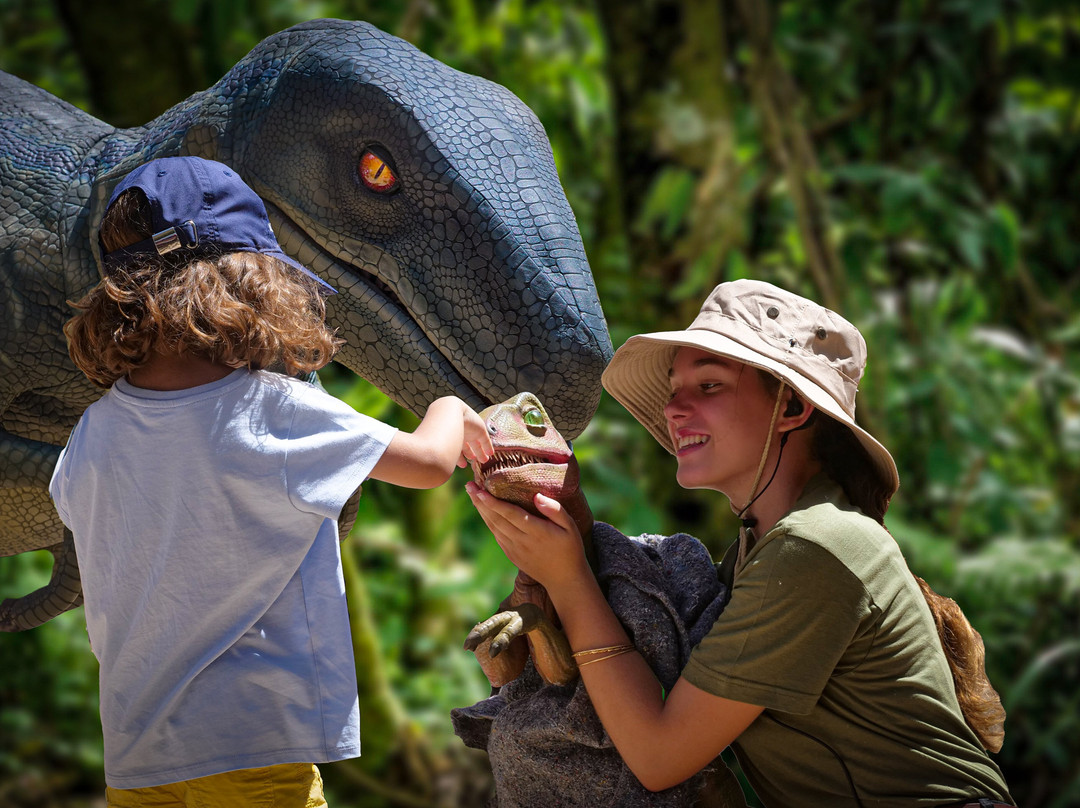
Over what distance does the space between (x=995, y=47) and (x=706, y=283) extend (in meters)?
1.71

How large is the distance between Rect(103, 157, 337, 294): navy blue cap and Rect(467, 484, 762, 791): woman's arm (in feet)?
1.03

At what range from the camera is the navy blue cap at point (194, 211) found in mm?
931

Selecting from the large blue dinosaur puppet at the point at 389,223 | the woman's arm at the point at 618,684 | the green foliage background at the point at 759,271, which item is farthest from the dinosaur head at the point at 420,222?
the green foliage background at the point at 759,271

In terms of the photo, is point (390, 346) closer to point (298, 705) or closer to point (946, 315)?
point (298, 705)

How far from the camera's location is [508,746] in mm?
1037

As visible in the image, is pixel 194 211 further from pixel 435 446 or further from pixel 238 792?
pixel 238 792

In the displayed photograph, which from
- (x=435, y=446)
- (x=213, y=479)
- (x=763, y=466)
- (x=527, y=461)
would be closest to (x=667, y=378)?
(x=763, y=466)

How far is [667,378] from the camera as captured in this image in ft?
3.97

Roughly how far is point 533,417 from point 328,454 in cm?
18

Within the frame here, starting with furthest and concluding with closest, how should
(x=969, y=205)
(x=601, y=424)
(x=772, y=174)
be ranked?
(x=969, y=205) → (x=772, y=174) → (x=601, y=424)

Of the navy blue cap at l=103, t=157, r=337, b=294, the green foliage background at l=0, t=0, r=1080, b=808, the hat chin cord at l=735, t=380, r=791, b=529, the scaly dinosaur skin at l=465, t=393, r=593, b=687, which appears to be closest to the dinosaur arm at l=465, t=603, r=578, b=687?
the scaly dinosaur skin at l=465, t=393, r=593, b=687

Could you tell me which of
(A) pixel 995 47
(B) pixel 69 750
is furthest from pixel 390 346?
(A) pixel 995 47

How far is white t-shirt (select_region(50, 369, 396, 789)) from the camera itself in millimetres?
955

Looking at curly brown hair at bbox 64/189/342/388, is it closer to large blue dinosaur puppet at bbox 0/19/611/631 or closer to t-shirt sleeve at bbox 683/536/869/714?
large blue dinosaur puppet at bbox 0/19/611/631
